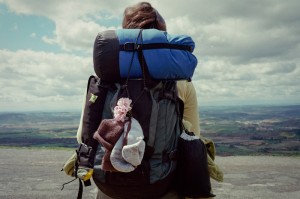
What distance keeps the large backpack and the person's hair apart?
0.18 meters

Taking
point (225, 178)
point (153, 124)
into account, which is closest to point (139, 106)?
point (153, 124)

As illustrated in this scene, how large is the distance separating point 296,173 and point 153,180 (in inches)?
290

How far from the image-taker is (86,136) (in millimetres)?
2049

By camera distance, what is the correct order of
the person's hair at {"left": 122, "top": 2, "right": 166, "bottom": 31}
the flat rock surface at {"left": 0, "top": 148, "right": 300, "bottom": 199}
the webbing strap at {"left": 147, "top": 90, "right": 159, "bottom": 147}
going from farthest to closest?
the flat rock surface at {"left": 0, "top": 148, "right": 300, "bottom": 199} < the person's hair at {"left": 122, "top": 2, "right": 166, "bottom": 31} < the webbing strap at {"left": 147, "top": 90, "right": 159, "bottom": 147}

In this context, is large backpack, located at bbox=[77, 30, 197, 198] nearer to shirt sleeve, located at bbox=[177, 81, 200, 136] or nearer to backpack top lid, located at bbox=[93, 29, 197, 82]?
backpack top lid, located at bbox=[93, 29, 197, 82]

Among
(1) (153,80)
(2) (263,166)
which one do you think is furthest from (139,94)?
(2) (263,166)

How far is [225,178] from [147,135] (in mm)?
6409

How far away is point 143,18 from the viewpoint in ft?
7.22

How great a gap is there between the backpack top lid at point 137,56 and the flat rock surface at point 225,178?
16.2ft

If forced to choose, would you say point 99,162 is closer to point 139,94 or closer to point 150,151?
point 150,151

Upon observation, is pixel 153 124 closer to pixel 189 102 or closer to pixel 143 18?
pixel 189 102

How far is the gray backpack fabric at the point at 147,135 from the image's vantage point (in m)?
1.93

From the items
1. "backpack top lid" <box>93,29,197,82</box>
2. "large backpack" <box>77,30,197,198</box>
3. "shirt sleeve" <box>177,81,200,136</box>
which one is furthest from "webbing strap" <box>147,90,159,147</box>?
"shirt sleeve" <box>177,81,200,136</box>

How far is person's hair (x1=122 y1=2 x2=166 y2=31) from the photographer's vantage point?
86.3 inches
